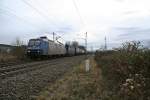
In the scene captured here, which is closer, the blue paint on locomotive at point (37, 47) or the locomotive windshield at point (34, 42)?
the blue paint on locomotive at point (37, 47)

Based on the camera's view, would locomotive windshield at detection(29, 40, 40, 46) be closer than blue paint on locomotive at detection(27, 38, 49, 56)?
No

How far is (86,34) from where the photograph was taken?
55.8 meters

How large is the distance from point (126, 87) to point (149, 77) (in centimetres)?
83

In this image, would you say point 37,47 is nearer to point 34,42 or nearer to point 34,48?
point 34,48

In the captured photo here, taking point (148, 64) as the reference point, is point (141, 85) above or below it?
below

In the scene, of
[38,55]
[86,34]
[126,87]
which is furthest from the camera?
[86,34]

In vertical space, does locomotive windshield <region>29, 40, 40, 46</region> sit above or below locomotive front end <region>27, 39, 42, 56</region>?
above

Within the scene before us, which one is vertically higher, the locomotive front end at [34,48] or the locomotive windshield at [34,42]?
the locomotive windshield at [34,42]

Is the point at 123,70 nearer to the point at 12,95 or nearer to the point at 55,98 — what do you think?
the point at 55,98

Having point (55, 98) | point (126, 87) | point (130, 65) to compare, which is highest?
point (130, 65)

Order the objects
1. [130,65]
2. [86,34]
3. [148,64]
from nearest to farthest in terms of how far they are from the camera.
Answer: [148,64] < [130,65] < [86,34]

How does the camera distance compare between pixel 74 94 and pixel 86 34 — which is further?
pixel 86 34

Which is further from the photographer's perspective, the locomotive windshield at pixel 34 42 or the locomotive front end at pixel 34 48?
the locomotive windshield at pixel 34 42

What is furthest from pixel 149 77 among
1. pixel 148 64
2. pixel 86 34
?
pixel 86 34
